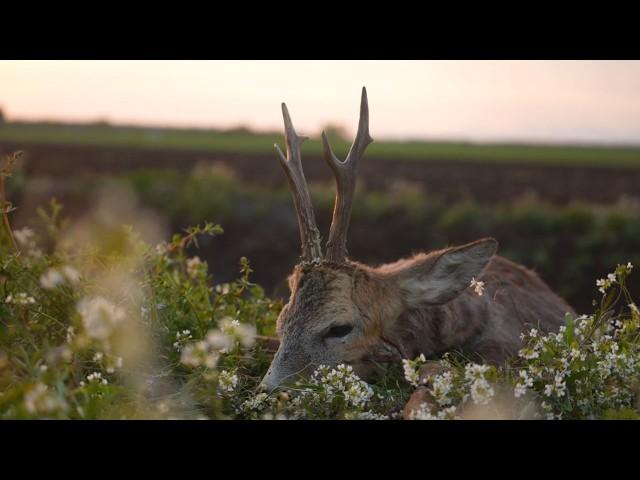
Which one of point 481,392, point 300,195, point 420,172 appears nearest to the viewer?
point 481,392

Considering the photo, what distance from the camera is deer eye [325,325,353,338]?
457cm

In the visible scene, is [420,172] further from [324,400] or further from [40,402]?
[40,402]

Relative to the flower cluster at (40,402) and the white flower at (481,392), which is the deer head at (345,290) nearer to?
the white flower at (481,392)

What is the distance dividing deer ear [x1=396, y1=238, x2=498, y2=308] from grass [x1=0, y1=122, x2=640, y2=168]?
32.0 m

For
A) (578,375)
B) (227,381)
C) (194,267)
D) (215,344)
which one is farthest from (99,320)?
→ (194,267)

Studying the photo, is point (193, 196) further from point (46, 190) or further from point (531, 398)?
point (531, 398)

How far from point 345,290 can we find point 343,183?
67cm

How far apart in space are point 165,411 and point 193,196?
1774 cm

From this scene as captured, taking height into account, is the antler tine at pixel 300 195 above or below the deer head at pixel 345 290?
above

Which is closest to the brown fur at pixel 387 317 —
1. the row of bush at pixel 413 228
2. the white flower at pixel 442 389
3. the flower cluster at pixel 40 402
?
the white flower at pixel 442 389

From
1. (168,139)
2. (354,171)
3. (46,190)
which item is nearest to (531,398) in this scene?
(354,171)

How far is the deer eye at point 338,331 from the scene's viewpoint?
4.57 m

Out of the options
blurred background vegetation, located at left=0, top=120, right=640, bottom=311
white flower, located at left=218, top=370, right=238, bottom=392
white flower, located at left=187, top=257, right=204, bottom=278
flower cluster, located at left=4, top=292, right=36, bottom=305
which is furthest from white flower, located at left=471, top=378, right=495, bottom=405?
blurred background vegetation, located at left=0, top=120, right=640, bottom=311

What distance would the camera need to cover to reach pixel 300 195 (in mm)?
4848
